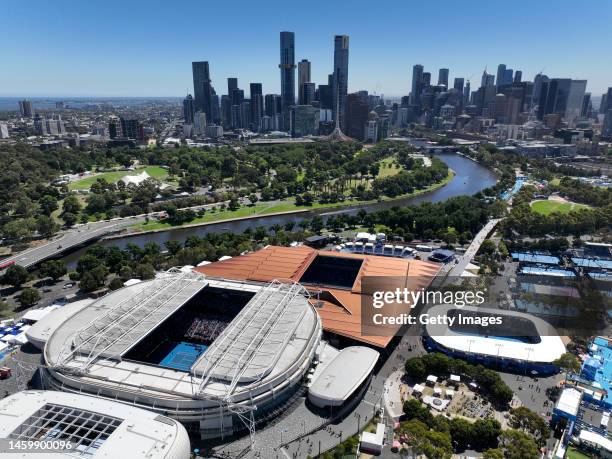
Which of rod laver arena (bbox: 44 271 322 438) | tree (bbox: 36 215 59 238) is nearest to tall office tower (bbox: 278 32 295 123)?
tree (bbox: 36 215 59 238)

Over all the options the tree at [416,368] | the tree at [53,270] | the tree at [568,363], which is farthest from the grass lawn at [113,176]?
the tree at [568,363]

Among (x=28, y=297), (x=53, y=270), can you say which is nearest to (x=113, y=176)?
(x=53, y=270)

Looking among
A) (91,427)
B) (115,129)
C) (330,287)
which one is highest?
(115,129)

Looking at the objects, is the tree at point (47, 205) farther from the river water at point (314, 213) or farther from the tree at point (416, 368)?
the tree at point (416, 368)

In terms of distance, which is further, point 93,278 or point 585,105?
point 585,105

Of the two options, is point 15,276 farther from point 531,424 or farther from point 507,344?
point 531,424

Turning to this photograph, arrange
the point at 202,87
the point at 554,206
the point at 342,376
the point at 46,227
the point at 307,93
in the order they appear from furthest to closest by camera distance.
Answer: the point at 202,87 → the point at 307,93 → the point at 554,206 → the point at 46,227 → the point at 342,376

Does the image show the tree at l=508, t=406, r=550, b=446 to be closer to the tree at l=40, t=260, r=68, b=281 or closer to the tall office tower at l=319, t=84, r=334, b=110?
the tree at l=40, t=260, r=68, b=281
